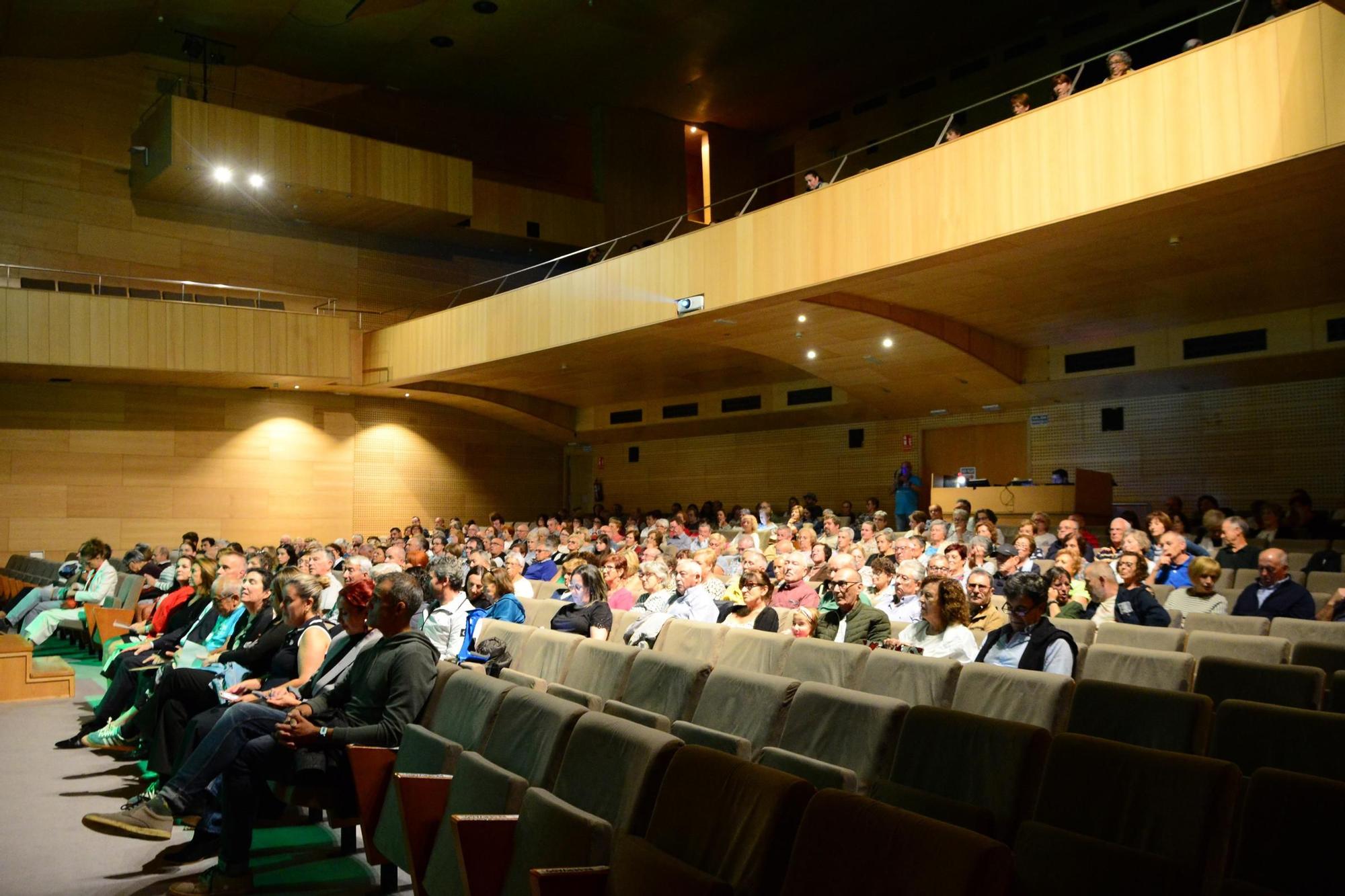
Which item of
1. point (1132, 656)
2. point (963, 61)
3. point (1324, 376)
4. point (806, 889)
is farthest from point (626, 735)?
point (963, 61)

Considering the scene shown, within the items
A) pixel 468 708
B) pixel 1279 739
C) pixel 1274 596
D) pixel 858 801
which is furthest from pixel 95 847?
pixel 1274 596

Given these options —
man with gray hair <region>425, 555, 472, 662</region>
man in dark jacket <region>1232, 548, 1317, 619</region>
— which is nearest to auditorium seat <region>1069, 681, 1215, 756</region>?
man in dark jacket <region>1232, 548, 1317, 619</region>

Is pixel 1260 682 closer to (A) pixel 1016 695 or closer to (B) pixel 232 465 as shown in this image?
(A) pixel 1016 695

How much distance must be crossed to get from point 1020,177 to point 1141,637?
3.58m

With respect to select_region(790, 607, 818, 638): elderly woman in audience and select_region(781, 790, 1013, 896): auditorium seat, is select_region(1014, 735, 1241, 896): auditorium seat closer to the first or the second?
select_region(781, 790, 1013, 896): auditorium seat

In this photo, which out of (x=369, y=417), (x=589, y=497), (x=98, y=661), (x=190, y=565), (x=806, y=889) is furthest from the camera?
(x=589, y=497)

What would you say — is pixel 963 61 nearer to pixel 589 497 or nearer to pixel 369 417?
pixel 589 497

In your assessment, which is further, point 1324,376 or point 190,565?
point 1324,376

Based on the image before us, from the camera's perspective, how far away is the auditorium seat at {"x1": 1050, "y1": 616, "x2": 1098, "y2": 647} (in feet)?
12.6

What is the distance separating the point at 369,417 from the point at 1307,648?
13294mm

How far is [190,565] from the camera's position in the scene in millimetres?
6613

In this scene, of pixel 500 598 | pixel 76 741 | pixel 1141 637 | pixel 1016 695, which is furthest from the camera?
pixel 500 598

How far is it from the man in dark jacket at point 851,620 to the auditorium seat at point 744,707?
123cm

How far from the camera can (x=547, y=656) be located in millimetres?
3781
